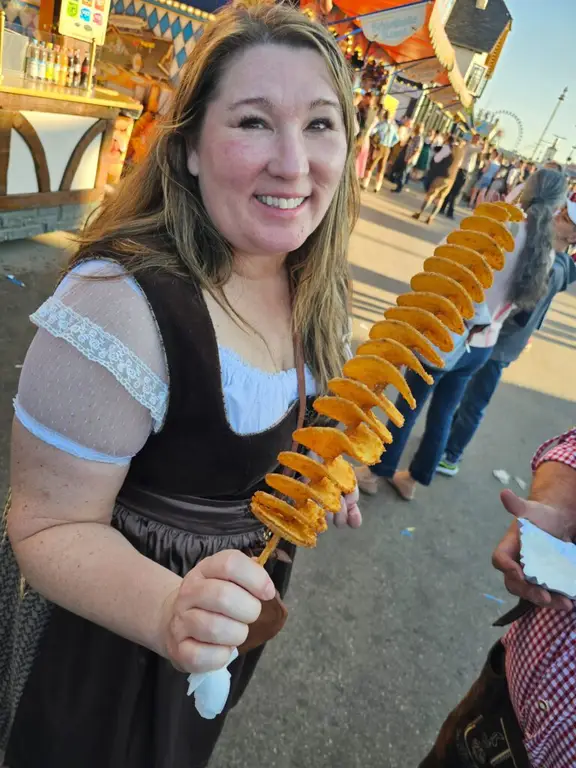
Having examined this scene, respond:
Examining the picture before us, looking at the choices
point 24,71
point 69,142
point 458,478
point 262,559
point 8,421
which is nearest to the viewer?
point 262,559

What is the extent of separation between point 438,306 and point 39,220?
533 cm

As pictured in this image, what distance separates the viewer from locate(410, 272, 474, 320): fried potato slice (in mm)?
1075

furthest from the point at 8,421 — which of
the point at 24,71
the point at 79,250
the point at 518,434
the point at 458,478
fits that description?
the point at 518,434

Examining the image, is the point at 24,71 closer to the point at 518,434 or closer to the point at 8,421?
the point at 8,421

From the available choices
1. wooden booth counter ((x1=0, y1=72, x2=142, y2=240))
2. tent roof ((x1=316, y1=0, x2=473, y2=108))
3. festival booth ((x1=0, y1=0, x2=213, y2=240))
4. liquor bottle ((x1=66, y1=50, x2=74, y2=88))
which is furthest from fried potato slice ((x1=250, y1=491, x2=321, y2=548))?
tent roof ((x1=316, y1=0, x2=473, y2=108))

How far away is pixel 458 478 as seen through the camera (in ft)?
14.3

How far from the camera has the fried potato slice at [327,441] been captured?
3.15 ft

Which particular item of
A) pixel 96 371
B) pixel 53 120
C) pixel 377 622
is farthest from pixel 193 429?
pixel 53 120

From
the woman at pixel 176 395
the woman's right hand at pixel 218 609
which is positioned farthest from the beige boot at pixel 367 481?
the woman's right hand at pixel 218 609

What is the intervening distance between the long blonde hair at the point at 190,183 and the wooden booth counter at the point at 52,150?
385cm

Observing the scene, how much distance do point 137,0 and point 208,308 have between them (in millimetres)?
9857

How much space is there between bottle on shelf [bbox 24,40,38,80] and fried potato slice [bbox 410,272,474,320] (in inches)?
212

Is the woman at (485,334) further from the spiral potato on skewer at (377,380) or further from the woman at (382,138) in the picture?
the woman at (382,138)

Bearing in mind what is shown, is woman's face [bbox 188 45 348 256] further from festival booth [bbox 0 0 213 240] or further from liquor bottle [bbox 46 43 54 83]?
liquor bottle [bbox 46 43 54 83]
